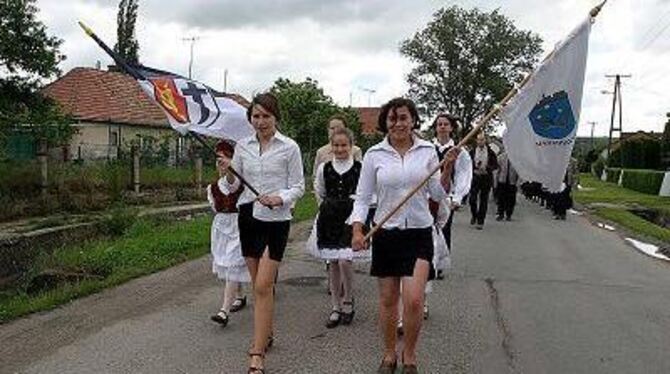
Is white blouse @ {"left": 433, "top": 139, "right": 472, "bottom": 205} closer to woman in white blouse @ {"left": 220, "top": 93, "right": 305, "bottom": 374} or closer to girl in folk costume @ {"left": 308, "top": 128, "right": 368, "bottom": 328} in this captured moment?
girl in folk costume @ {"left": 308, "top": 128, "right": 368, "bottom": 328}

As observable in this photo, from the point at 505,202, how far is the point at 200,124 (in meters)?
13.8

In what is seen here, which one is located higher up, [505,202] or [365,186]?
[365,186]

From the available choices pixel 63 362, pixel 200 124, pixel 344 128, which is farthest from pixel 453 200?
pixel 63 362

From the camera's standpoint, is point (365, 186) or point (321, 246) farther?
point (321, 246)

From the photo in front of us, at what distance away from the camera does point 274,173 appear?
6172 millimetres

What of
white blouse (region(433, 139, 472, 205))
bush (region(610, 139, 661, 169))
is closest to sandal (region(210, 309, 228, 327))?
white blouse (region(433, 139, 472, 205))

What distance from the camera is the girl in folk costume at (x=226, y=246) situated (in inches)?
288

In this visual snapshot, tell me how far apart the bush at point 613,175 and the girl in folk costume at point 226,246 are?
50.6 metres

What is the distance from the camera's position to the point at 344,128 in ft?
25.6

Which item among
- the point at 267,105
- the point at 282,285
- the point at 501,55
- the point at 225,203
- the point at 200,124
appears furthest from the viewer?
the point at 501,55

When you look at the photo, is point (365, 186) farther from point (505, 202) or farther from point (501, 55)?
point (501, 55)

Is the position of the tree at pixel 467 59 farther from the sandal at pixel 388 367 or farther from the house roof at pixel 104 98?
the sandal at pixel 388 367

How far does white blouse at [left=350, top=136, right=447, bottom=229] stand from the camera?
566cm

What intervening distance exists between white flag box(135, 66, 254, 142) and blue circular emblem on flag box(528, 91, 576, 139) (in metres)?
2.38
